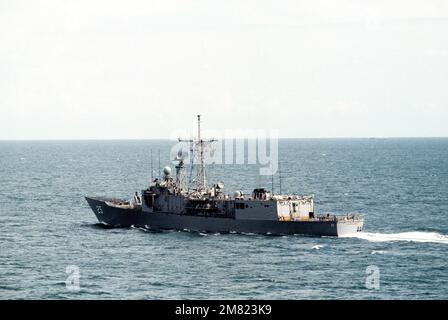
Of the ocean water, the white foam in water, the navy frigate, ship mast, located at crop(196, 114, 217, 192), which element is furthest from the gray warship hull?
ship mast, located at crop(196, 114, 217, 192)

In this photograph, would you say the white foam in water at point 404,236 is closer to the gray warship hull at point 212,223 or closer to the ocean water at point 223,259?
the ocean water at point 223,259

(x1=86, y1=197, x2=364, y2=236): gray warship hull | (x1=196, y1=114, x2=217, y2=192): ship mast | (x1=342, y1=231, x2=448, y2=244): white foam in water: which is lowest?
(x1=342, y1=231, x2=448, y2=244): white foam in water

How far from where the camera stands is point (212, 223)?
291ft

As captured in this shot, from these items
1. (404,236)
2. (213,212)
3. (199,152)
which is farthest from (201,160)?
(404,236)

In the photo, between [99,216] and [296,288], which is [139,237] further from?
[296,288]

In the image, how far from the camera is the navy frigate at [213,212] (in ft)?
279

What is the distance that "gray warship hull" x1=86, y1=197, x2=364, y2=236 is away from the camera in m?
83.7

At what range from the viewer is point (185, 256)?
75.2 meters

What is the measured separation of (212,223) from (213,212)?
4.59 feet

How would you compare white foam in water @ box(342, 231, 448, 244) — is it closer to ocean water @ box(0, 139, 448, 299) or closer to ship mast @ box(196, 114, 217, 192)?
ocean water @ box(0, 139, 448, 299)

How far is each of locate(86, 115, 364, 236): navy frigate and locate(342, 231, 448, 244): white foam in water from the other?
119 cm

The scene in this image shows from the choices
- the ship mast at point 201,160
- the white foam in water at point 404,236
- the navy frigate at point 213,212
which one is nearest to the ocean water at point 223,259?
A: the white foam in water at point 404,236

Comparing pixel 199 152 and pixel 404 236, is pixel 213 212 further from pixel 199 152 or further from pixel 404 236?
pixel 404 236
